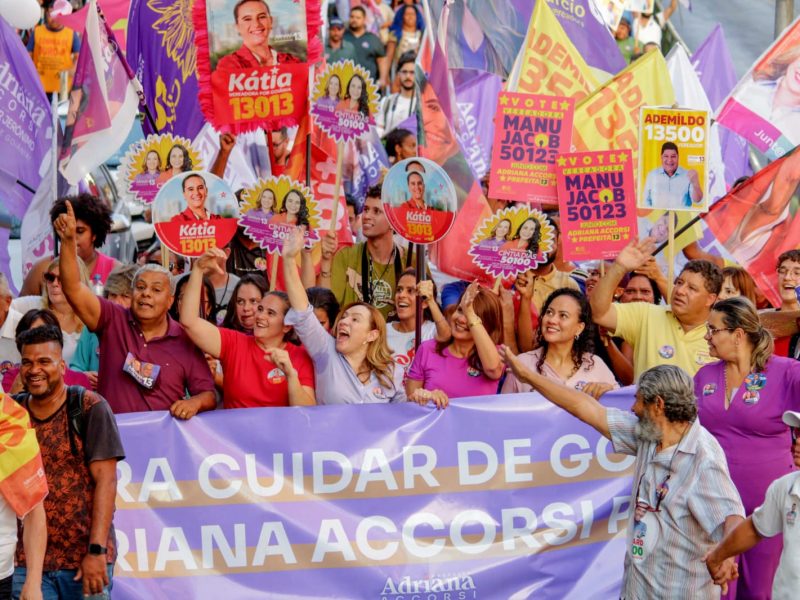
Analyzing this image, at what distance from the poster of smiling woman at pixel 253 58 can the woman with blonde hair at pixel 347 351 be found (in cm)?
168

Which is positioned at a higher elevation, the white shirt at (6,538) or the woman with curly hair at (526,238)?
the woman with curly hair at (526,238)

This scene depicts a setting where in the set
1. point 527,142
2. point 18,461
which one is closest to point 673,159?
point 527,142

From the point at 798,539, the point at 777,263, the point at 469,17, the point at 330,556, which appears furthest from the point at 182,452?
the point at 469,17

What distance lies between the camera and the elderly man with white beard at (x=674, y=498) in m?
4.93

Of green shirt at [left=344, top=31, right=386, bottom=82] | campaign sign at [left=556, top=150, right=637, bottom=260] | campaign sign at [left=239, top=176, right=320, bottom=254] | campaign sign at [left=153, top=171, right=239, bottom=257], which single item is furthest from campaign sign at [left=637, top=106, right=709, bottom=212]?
green shirt at [left=344, top=31, right=386, bottom=82]

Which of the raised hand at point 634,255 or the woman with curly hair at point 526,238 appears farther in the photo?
the woman with curly hair at point 526,238

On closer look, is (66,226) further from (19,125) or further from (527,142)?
(19,125)

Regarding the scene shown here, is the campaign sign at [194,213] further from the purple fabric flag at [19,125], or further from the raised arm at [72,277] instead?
the purple fabric flag at [19,125]

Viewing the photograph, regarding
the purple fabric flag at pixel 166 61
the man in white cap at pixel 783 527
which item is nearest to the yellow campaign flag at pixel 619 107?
the purple fabric flag at pixel 166 61

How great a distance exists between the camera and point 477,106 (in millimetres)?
9977

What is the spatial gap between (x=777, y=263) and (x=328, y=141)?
10.7ft

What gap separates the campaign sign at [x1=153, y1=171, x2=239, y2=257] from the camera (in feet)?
24.1

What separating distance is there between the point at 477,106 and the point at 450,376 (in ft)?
11.9

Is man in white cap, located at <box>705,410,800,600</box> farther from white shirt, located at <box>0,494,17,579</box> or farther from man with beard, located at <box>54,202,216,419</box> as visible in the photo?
man with beard, located at <box>54,202,216,419</box>
